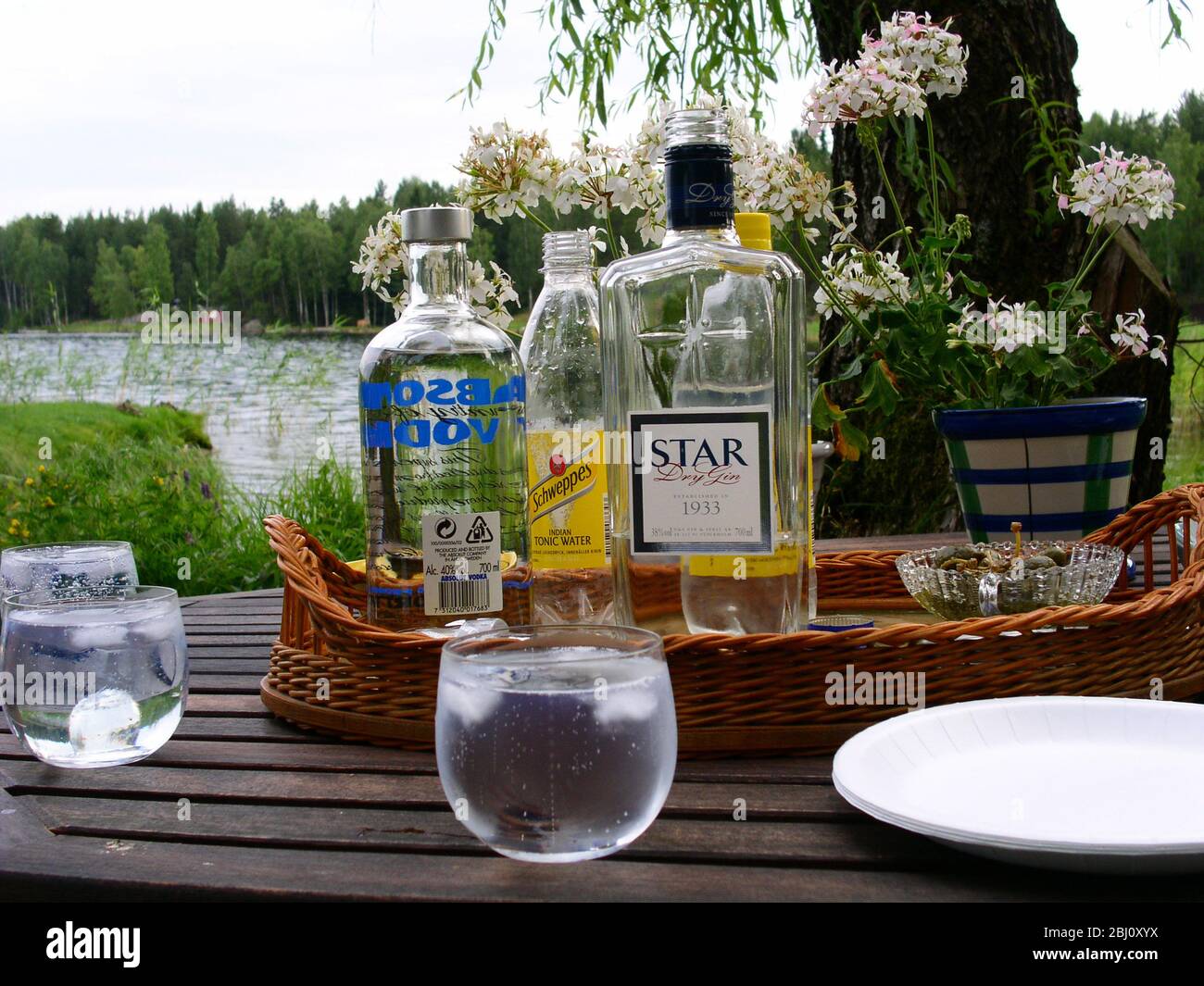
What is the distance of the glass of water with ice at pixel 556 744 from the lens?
1.77 feet

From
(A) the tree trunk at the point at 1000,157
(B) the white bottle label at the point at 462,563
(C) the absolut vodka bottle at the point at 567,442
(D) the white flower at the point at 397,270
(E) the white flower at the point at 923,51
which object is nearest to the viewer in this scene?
(B) the white bottle label at the point at 462,563

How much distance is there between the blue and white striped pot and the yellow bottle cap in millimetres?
344

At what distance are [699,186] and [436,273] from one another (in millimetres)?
199

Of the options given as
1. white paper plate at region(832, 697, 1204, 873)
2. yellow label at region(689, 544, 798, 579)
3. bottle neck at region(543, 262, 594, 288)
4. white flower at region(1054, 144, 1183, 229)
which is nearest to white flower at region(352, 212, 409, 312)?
bottle neck at region(543, 262, 594, 288)

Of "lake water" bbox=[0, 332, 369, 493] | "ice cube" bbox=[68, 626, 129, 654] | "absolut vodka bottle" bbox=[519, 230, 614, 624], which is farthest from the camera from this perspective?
"lake water" bbox=[0, 332, 369, 493]

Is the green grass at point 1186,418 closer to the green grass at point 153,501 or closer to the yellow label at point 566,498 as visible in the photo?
the green grass at point 153,501

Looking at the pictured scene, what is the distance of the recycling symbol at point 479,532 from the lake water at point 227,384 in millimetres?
2572

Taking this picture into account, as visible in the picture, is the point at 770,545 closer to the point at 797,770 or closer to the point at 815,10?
the point at 797,770

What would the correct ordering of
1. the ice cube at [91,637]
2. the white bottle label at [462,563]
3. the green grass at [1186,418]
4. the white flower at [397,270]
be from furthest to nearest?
the green grass at [1186,418] → the white flower at [397,270] → the white bottle label at [462,563] → the ice cube at [91,637]

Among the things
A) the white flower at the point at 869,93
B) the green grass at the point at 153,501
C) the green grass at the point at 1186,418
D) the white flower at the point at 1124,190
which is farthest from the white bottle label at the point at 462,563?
the green grass at the point at 1186,418

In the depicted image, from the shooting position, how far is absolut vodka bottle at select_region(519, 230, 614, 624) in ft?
3.01

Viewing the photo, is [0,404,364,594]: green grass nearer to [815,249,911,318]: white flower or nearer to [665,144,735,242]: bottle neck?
[815,249,911,318]: white flower
